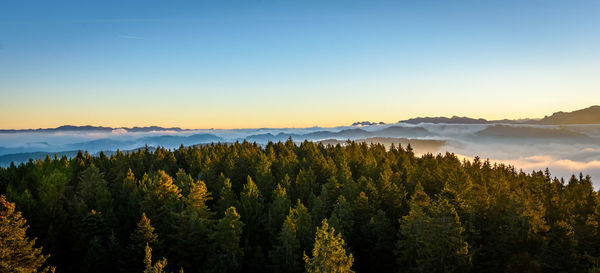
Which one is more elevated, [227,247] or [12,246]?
[12,246]

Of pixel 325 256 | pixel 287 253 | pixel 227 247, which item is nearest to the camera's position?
pixel 325 256

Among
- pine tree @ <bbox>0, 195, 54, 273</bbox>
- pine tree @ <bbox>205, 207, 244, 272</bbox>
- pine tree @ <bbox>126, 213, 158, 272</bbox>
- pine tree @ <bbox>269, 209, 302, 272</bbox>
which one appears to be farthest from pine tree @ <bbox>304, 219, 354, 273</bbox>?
pine tree @ <bbox>126, 213, 158, 272</bbox>

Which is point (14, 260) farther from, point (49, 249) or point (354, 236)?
point (354, 236)

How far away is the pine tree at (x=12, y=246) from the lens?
2164cm

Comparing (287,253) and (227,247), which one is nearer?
(287,253)

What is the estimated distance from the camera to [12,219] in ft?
74.5

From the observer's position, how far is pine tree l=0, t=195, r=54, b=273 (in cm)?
2164

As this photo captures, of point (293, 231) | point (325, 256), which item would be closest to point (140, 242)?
point (293, 231)

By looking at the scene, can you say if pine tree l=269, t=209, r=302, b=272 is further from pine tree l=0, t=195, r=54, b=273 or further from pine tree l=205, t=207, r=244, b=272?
pine tree l=0, t=195, r=54, b=273

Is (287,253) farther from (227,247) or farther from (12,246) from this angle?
(12,246)

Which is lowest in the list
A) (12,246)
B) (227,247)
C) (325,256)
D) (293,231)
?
(227,247)

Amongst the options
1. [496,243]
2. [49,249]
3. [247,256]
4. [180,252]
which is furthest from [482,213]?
[49,249]

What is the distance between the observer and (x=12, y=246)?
22.6 m

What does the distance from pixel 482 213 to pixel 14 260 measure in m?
A: 51.4
